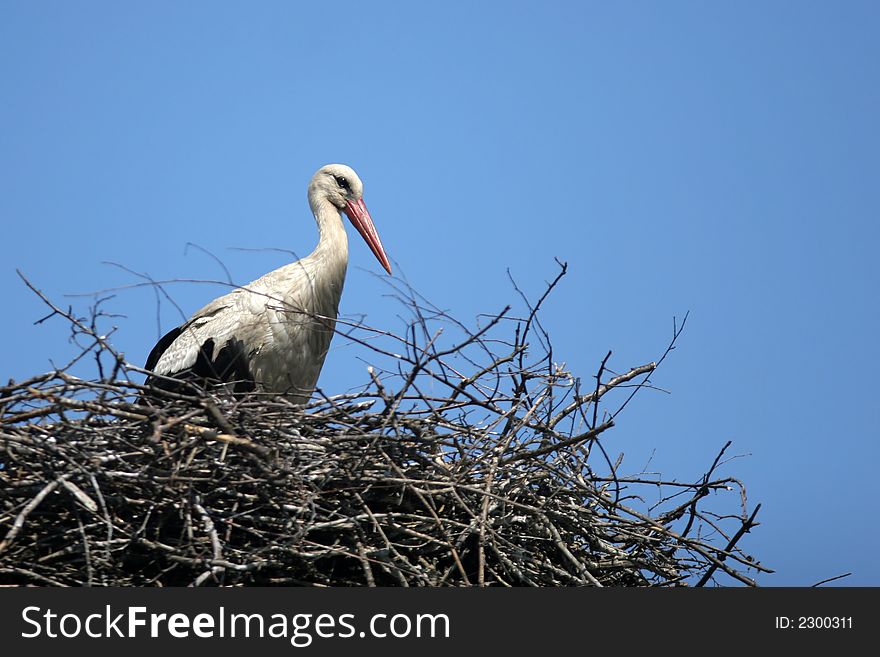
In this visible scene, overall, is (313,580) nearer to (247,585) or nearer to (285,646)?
(247,585)

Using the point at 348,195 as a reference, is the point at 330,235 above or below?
below

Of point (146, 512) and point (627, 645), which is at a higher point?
point (146, 512)

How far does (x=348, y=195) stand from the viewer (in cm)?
625

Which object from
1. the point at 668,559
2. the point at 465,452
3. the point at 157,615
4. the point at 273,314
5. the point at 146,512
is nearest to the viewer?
the point at 157,615

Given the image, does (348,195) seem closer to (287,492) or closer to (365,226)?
(365,226)

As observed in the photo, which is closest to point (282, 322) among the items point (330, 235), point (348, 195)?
point (330, 235)

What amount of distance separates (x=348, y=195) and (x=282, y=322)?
100cm

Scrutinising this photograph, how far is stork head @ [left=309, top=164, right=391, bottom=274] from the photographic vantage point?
623 cm

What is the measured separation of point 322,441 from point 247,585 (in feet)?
1.73

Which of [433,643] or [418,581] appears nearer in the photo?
[433,643]

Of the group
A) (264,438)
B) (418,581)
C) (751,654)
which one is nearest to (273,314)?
(264,438)

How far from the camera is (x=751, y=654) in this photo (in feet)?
11.6

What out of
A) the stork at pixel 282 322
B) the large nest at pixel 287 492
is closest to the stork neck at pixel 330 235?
the stork at pixel 282 322

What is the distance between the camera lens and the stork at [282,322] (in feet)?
18.2
